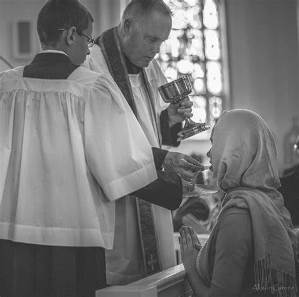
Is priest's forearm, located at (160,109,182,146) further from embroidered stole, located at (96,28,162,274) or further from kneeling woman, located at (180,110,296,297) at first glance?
kneeling woman, located at (180,110,296,297)

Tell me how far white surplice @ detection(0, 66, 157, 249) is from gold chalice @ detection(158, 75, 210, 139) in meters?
0.68

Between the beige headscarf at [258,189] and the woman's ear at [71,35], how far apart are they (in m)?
0.71

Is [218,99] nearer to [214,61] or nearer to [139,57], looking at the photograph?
[214,61]

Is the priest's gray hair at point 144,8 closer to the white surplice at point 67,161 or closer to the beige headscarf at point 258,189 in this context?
the white surplice at point 67,161

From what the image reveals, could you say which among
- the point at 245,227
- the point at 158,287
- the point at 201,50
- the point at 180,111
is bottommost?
the point at 158,287

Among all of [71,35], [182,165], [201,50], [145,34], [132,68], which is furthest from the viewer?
[201,50]

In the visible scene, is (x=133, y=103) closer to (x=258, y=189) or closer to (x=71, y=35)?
(x=71, y=35)

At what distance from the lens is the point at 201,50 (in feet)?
50.7

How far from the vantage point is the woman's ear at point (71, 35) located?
3195mm

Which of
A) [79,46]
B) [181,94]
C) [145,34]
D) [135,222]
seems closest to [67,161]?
[79,46]

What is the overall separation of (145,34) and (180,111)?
43 centimetres

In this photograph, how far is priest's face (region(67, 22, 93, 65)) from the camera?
10.6ft

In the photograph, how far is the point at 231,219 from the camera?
2.90 m

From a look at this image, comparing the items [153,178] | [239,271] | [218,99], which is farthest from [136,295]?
[218,99]
